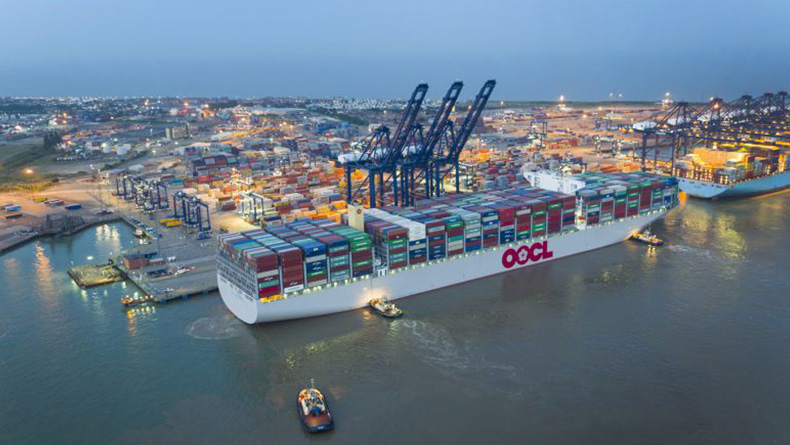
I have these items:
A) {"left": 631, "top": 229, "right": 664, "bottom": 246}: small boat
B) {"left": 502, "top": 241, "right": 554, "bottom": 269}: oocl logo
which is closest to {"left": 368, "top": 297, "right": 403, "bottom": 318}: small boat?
{"left": 502, "top": 241, "right": 554, "bottom": 269}: oocl logo

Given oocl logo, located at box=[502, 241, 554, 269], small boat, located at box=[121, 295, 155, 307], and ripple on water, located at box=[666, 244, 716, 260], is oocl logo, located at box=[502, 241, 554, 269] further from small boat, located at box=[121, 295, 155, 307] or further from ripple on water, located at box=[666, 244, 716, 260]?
small boat, located at box=[121, 295, 155, 307]

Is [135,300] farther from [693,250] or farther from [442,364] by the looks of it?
[693,250]

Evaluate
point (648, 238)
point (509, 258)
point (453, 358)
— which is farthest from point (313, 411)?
point (648, 238)

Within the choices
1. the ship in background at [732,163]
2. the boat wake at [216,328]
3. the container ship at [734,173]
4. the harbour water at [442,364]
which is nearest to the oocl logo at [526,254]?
the harbour water at [442,364]

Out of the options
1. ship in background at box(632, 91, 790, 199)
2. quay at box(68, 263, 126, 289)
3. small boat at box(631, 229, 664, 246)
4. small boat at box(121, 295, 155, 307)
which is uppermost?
ship in background at box(632, 91, 790, 199)

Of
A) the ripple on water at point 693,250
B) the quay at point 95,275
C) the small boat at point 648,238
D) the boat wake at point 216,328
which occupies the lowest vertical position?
the boat wake at point 216,328

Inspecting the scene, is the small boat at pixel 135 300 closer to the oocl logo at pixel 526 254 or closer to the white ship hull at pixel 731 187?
the oocl logo at pixel 526 254
